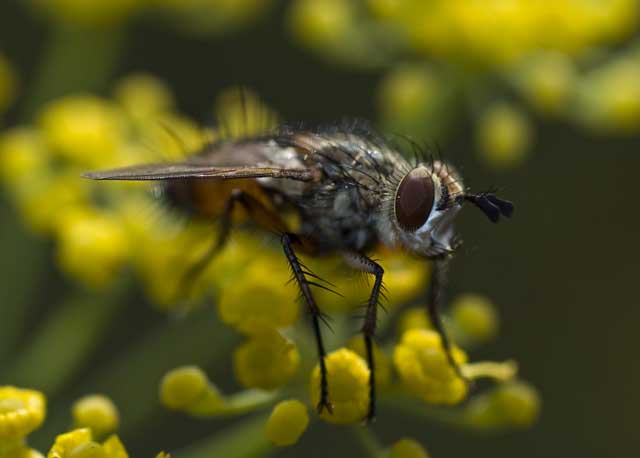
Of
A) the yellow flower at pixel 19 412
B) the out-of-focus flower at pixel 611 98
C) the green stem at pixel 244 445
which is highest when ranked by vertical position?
the out-of-focus flower at pixel 611 98

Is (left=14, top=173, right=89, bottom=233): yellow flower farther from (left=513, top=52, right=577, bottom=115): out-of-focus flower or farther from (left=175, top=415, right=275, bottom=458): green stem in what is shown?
(left=513, top=52, right=577, bottom=115): out-of-focus flower

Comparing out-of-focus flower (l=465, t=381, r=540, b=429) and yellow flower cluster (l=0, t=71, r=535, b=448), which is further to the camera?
out-of-focus flower (l=465, t=381, r=540, b=429)

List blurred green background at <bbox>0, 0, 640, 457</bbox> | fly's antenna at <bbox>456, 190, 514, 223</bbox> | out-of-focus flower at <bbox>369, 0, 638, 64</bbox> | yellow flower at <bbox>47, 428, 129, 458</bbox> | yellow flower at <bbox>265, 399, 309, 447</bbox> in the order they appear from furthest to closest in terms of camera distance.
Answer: blurred green background at <bbox>0, 0, 640, 457</bbox> < out-of-focus flower at <bbox>369, 0, 638, 64</bbox> < fly's antenna at <bbox>456, 190, 514, 223</bbox> < yellow flower at <bbox>265, 399, 309, 447</bbox> < yellow flower at <bbox>47, 428, 129, 458</bbox>

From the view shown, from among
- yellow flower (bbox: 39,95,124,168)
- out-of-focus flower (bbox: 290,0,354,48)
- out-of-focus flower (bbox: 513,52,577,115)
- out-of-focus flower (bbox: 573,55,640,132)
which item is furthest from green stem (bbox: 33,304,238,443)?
out-of-focus flower (bbox: 573,55,640,132)

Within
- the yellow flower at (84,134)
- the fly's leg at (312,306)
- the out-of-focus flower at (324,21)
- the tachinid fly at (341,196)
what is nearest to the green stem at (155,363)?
the tachinid fly at (341,196)

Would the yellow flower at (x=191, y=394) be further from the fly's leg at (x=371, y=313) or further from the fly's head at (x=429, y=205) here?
the fly's head at (x=429, y=205)

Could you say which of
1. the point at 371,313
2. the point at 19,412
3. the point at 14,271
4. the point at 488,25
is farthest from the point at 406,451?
the point at 488,25

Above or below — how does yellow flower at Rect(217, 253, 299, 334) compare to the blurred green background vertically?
above

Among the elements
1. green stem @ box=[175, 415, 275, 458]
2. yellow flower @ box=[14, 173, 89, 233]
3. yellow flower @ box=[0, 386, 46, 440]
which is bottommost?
green stem @ box=[175, 415, 275, 458]
